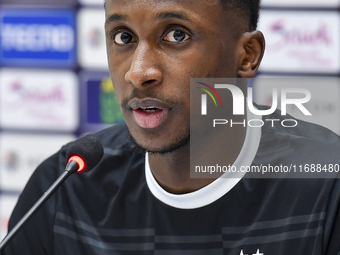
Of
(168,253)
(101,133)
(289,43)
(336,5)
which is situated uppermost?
(336,5)

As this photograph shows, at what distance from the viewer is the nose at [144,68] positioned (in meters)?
0.86

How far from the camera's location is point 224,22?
3.07 feet

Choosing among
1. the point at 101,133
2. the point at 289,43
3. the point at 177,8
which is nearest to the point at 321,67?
the point at 289,43

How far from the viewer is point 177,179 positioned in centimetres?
105

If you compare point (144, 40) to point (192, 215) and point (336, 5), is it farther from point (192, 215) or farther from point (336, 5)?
point (336, 5)

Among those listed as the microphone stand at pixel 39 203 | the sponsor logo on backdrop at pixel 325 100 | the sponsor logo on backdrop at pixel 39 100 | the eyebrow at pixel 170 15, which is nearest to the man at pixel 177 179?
the eyebrow at pixel 170 15

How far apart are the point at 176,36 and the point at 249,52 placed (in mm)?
217

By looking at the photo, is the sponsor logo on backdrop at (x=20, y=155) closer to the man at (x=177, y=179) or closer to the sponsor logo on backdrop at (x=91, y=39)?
the sponsor logo on backdrop at (x=91, y=39)

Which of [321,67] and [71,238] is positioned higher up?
[321,67]

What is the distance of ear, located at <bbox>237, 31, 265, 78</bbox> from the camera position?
1.00 m

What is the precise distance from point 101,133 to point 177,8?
1.70ft

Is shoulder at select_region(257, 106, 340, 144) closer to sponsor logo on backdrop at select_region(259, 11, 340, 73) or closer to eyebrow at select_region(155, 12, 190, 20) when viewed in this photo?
eyebrow at select_region(155, 12, 190, 20)

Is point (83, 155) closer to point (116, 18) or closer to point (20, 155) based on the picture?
point (116, 18)

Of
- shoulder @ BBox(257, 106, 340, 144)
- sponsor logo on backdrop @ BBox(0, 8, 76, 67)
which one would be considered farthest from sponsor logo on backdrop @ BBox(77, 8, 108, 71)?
shoulder @ BBox(257, 106, 340, 144)
